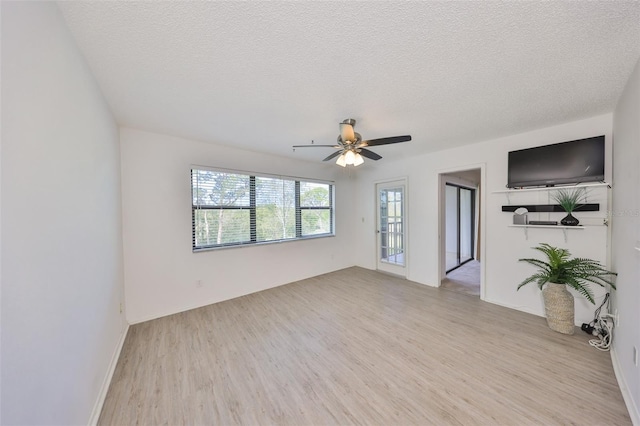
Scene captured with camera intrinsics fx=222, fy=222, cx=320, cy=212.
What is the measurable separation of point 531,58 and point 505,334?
270cm

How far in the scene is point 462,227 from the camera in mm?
6438

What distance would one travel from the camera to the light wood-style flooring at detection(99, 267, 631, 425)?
Answer: 5.13ft

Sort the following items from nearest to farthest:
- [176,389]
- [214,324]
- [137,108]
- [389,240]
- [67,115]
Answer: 1. [67,115]
2. [176,389]
3. [137,108]
4. [214,324]
5. [389,240]

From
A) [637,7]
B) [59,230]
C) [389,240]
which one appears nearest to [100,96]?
[59,230]

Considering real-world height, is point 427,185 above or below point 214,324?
above

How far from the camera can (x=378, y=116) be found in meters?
2.47

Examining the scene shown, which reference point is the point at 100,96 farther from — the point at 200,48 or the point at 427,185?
the point at 427,185

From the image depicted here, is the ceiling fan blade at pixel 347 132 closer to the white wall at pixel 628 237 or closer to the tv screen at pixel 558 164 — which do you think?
the white wall at pixel 628 237

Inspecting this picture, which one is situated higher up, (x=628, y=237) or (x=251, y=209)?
(x=251, y=209)

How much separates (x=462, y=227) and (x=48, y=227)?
301 inches

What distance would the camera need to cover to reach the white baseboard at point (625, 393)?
146 centimetres

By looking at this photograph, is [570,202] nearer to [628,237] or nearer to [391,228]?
[628,237]

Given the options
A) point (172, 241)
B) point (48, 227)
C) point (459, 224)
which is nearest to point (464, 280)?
point (459, 224)

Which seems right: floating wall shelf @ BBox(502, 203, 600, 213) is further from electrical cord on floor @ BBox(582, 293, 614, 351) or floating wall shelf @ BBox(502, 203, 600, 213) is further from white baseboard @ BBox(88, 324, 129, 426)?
white baseboard @ BBox(88, 324, 129, 426)
